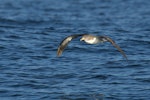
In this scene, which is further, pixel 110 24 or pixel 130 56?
pixel 110 24

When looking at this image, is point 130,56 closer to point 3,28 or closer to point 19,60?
point 19,60

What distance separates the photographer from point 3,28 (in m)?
22.5

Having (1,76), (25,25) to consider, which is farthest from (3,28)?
(1,76)

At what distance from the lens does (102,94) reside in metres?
13.5

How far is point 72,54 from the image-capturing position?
18297 mm

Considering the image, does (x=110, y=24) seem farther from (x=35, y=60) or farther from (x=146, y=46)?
(x=35, y=60)

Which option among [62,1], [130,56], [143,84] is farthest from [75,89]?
[62,1]

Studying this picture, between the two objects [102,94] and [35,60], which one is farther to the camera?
[35,60]

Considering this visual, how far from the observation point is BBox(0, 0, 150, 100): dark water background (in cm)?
1390

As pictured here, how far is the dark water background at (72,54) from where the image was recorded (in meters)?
13.9

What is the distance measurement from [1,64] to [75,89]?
331 centimetres

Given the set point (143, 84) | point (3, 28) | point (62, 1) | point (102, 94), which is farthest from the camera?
point (62, 1)

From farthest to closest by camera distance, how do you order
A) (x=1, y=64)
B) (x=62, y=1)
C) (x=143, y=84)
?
(x=62, y=1) → (x=1, y=64) → (x=143, y=84)

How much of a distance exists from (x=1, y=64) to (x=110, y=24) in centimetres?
835
